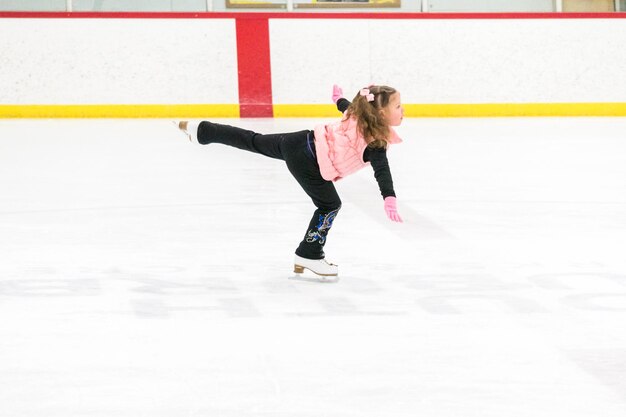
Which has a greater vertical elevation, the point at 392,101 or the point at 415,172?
the point at 392,101

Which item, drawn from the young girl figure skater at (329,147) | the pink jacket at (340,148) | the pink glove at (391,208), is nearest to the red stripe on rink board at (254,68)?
the young girl figure skater at (329,147)

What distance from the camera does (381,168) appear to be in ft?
10.9

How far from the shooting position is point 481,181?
6.29 meters

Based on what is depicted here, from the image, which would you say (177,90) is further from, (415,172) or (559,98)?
(415,172)

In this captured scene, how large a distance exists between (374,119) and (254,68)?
27.9 feet

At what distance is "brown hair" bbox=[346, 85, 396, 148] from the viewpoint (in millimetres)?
3381

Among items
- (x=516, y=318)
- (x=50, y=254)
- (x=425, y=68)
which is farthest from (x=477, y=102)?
(x=516, y=318)

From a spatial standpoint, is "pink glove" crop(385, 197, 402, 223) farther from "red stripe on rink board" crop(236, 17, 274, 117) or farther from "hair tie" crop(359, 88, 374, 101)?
"red stripe on rink board" crop(236, 17, 274, 117)

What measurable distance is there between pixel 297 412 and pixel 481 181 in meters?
4.30

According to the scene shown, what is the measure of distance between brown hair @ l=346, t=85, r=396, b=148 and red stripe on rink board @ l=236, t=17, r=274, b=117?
8283mm

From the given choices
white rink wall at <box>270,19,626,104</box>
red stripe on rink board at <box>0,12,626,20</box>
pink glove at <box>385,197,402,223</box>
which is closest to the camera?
pink glove at <box>385,197,402,223</box>

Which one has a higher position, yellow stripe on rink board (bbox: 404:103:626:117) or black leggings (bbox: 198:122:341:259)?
black leggings (bbox: 198:122:341:259)

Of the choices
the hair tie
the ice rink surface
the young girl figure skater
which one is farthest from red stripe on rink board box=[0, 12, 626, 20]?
the hair tie

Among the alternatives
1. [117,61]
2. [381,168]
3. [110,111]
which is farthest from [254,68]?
[381,168]
